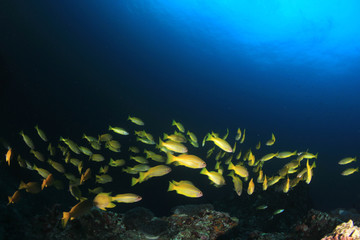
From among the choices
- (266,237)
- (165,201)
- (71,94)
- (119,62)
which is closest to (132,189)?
(165,201)

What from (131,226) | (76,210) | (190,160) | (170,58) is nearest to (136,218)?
(131,226)

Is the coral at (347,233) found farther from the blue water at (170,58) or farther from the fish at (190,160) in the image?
the blue water at (170,58)

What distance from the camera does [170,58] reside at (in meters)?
51.4

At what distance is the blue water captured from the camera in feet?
75.5

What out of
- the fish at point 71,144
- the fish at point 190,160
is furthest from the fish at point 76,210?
the fish at point 71,144

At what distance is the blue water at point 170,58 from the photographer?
2300cm

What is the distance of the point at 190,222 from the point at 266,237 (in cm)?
203

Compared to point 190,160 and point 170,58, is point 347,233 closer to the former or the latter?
point 190,160

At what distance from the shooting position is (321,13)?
22.3 metres

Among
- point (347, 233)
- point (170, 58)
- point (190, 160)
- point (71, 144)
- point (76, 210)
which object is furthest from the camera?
point (170, 58)

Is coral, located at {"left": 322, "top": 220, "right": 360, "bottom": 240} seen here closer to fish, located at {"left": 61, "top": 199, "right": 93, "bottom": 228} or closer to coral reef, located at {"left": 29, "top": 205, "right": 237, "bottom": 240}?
coral reef, located at {"left": 29, "top": 205, "right": 237, "bottom": 240}

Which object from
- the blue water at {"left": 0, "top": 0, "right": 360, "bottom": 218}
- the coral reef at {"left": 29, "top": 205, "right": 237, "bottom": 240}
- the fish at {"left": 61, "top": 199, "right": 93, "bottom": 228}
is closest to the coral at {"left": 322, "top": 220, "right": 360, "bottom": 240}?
the coral reef at {"left": 29, "top": 205, "right": 237, "bottom": 240}

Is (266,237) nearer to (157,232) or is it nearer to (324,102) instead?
(157,232)

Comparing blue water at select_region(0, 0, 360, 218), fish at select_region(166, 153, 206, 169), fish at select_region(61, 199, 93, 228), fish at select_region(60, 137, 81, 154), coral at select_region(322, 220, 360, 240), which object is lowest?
fish at select_region(61, 199, 93, 228)
